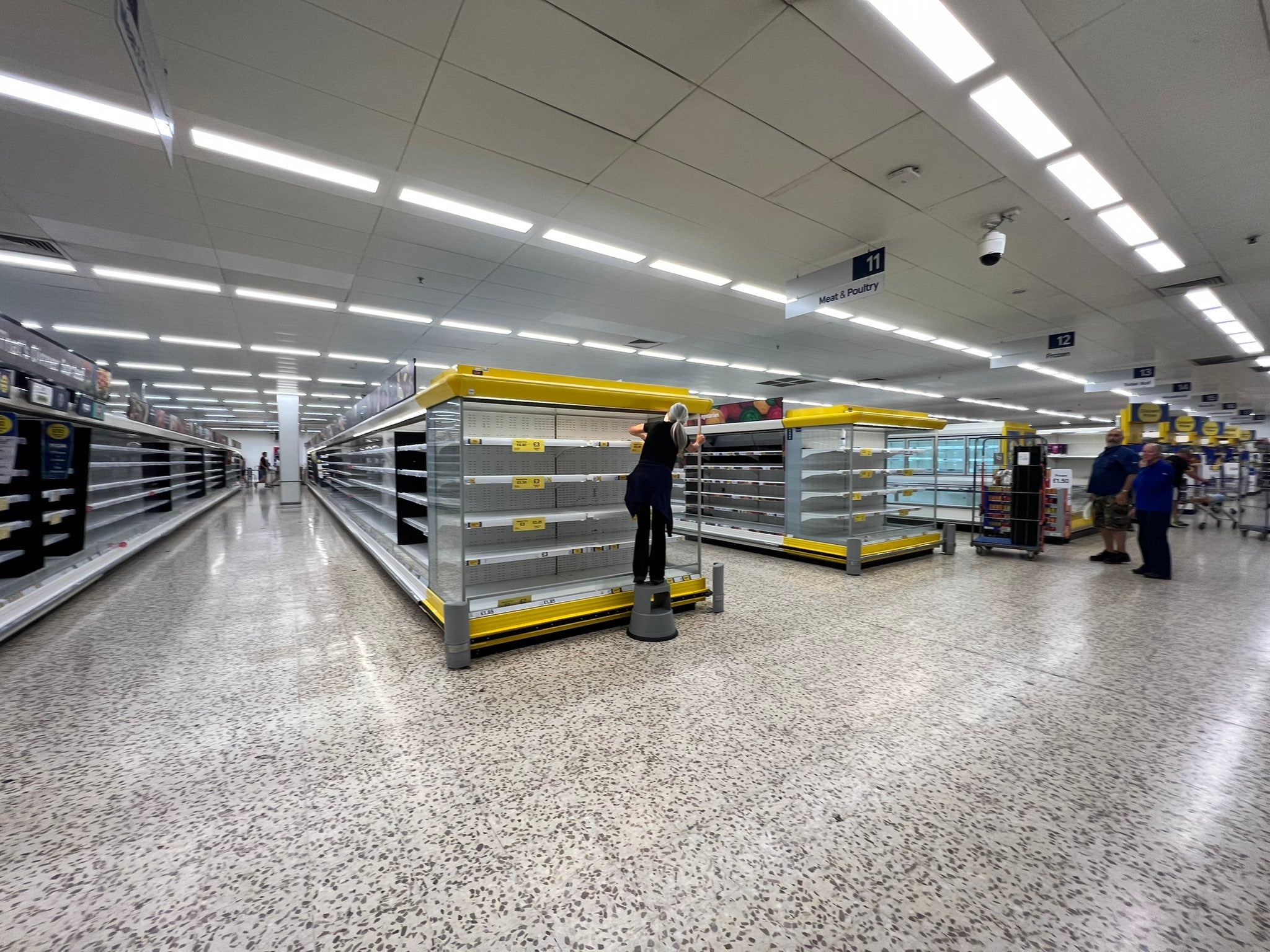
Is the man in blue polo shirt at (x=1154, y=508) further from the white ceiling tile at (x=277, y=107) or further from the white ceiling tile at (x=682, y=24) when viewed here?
the white ceiling tile at (x=277, y=107)

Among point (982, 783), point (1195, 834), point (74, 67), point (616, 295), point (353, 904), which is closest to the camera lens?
point (353, 904)

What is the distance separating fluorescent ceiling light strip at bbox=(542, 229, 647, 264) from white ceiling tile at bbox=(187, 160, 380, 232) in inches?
69.8

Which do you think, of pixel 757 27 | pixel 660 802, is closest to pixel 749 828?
pixel 660 802

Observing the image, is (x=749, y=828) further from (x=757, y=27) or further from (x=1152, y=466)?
(x=1152, y=466)

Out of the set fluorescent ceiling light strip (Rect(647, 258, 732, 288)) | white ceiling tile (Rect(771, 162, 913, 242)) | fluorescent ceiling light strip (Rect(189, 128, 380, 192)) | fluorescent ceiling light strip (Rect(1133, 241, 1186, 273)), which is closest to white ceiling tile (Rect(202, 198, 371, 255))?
fluorescent ceiling light strip (Rect(189, 128, 380, 192))

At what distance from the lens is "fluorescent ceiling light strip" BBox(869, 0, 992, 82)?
265cm

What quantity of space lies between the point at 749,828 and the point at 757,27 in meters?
3.99

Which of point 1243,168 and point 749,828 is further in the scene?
point 1243,168

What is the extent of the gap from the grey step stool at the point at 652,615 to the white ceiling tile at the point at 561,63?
3.41 m

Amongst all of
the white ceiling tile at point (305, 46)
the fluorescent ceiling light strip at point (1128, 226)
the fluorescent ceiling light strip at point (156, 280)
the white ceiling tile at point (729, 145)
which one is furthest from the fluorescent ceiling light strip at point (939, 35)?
the fluorescent ceiling light strip at point (156, 280)

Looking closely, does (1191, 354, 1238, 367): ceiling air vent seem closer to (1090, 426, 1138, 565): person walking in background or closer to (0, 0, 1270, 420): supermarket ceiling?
(0, 0, 1270, 420): supermarket ceiling

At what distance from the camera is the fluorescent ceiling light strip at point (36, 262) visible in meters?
5.52

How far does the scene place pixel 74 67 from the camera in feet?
9.87

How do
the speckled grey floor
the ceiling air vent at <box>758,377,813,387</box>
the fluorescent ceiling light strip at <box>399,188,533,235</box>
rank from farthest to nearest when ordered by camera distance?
the ceiling air vent at <box>758,377,813,387</box> < the fluorescent ceiling light strip at <box>399,188,533,235</box> < the speckled grey floor
